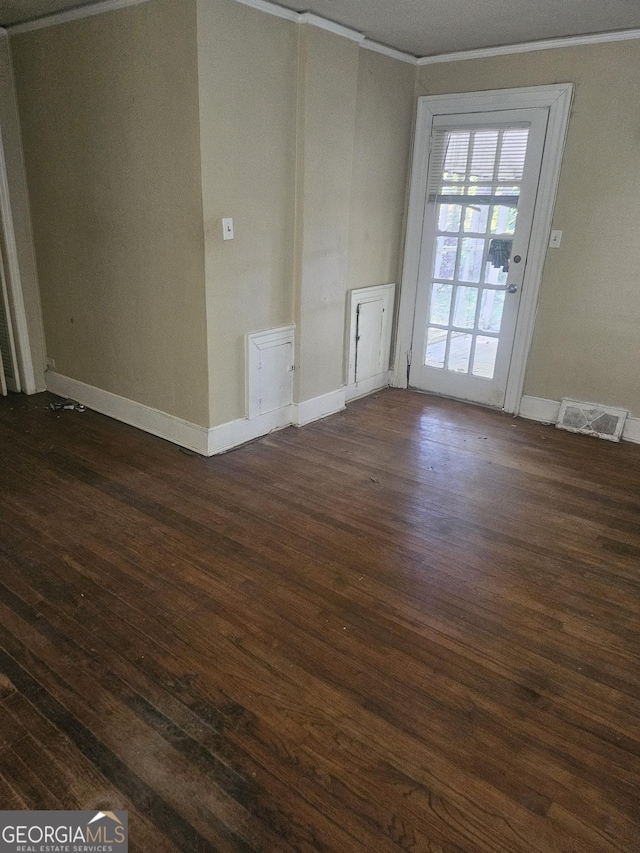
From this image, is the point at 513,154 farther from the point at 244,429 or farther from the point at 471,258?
the point at 244,429

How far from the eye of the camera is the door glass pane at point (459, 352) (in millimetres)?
4391

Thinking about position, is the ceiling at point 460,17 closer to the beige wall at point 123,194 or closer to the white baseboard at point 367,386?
the beige wall at point 123,194

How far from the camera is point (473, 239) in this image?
4.15m

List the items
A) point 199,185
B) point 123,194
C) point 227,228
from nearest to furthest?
1. point 199,185
2. point 227,228
3. point 123,194

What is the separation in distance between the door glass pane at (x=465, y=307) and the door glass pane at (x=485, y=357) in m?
0.15

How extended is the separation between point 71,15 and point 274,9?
46.7 inches

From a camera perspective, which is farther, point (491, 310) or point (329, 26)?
point (491, 310)

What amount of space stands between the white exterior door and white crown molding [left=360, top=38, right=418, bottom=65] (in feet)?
1.42

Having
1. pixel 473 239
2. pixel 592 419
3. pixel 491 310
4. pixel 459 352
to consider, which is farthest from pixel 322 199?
pixel 592 419

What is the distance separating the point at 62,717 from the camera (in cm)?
170

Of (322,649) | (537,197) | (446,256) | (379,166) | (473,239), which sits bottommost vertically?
(322,649)

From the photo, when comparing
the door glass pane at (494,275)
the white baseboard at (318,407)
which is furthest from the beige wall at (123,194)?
the door glass pane at (494,275)

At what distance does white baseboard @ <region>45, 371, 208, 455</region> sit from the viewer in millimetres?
3463

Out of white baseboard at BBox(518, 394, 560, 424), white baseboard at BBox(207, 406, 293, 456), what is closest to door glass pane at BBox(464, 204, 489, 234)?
white baseboard at BBox(518, 394, 560, 424)
